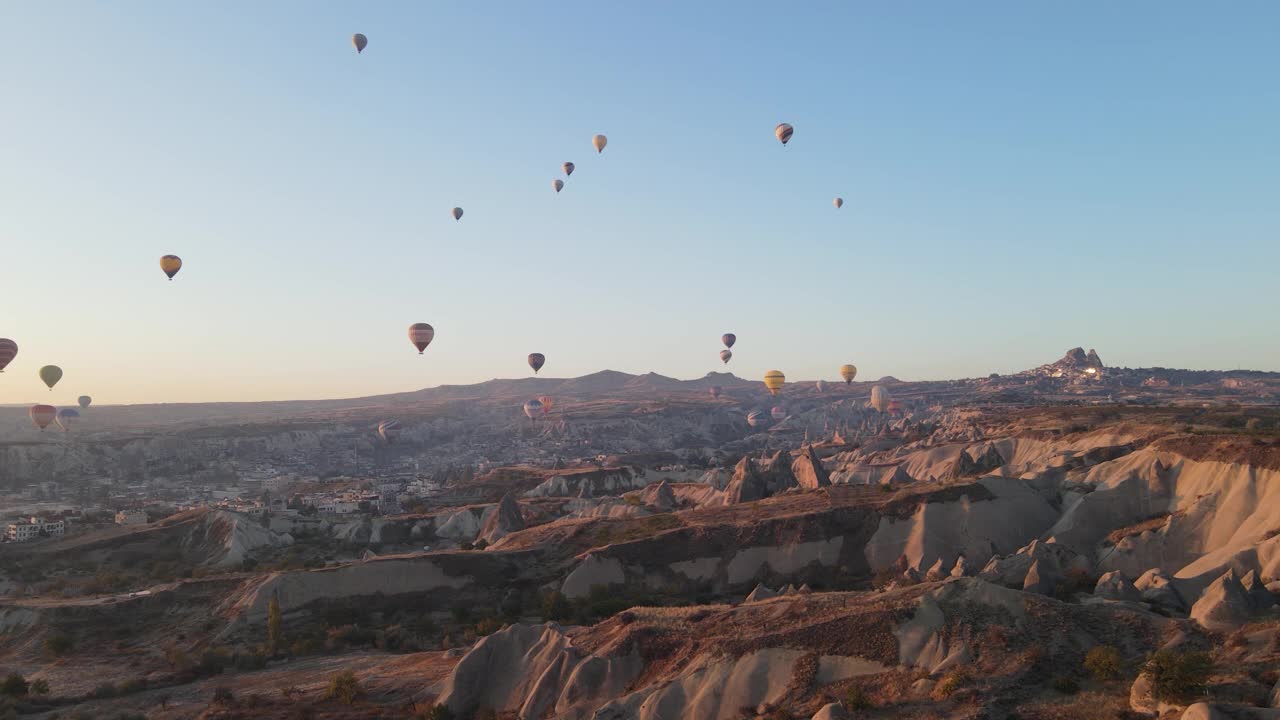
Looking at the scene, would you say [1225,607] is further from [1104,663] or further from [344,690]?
[344,690]

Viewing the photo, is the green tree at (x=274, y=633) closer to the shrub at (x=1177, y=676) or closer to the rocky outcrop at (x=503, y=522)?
the rocky outcrop at (x=503, y=522)

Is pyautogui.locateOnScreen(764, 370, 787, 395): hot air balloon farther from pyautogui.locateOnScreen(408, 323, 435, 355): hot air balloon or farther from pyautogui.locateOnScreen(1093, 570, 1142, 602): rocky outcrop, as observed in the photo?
pyautogui.locateOnScreen(1093, 570, 1142, 602): rocky outcrop

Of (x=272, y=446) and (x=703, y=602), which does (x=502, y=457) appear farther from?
(x=703, y=602)

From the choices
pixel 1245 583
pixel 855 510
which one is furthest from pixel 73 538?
pixel 1245 583

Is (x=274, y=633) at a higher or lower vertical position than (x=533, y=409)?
lower

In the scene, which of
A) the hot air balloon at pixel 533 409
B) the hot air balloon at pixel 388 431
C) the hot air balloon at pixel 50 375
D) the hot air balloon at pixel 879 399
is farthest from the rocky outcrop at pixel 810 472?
the hot air balloon at pixel 388 431

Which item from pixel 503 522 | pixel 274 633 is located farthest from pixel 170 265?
pixel 274 633

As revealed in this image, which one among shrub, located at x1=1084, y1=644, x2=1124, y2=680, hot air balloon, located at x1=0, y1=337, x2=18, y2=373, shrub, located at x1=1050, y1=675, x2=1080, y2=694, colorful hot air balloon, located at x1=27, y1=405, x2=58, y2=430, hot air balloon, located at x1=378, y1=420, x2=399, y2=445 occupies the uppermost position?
hot air balloon, located at x1=0, y1=337, x2=18, y2=373

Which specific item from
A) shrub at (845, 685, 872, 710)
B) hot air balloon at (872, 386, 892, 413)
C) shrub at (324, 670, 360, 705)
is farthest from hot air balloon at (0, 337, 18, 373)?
hot air balloon at (872, 386, 892, 413)
